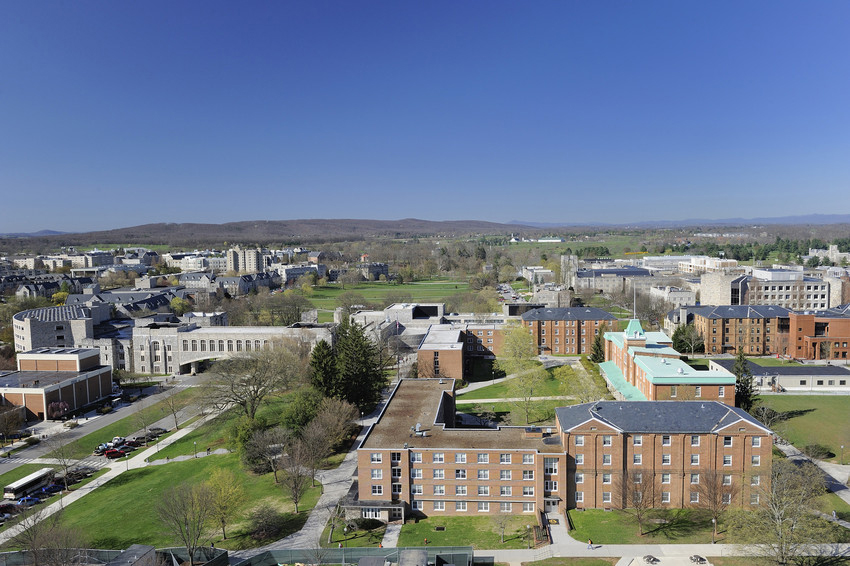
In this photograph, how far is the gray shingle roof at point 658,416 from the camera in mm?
34906

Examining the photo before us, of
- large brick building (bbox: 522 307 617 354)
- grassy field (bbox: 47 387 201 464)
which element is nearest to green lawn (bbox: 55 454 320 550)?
grassy field (bbox: 47 387 201 464)

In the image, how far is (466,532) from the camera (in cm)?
3297

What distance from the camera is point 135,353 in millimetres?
76312

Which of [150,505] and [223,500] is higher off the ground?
[223,500]

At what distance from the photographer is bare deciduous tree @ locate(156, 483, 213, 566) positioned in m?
30.4

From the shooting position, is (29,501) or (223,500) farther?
(29,501)

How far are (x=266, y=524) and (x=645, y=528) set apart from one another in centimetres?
2206

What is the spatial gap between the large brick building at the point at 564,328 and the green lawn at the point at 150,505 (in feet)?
154

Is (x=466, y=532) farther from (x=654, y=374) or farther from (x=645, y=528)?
(x=654, y=374)

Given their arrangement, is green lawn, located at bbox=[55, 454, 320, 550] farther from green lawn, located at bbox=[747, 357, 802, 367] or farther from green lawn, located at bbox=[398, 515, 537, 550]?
green lawn, located at bbox=[747, 357, 802, 367]

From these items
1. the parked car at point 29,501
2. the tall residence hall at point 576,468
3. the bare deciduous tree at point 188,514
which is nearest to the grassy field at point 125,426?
the parked car at point 29,501

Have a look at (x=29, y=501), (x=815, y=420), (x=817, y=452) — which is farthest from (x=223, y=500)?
(x=815, y=420)

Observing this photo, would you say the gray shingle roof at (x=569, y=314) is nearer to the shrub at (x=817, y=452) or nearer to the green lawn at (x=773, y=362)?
the green lawn at (x=773, y=362)

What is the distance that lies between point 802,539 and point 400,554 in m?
19.3
